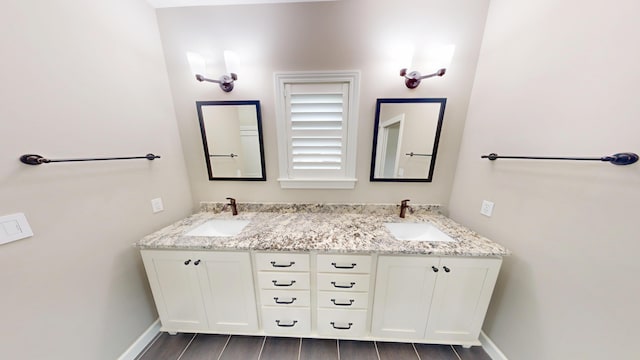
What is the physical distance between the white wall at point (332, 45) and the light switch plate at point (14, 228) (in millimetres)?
1019

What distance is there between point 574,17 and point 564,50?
146mm

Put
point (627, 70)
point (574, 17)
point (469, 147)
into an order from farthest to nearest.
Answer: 1. point (469, 147)
2. point (574, 17)
3. point (627, 70)

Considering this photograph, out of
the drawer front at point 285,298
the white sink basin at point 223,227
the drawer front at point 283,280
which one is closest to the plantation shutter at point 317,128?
the white sink basin at point 223,227

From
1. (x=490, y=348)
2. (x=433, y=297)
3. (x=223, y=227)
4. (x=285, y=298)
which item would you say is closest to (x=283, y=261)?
(x=285, y=298)

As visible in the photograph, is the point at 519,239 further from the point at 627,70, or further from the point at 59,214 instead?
the point at 59,214

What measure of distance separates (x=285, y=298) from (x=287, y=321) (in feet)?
0.65

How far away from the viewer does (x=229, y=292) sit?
4.09ft

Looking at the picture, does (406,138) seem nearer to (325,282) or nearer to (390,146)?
(390,146)

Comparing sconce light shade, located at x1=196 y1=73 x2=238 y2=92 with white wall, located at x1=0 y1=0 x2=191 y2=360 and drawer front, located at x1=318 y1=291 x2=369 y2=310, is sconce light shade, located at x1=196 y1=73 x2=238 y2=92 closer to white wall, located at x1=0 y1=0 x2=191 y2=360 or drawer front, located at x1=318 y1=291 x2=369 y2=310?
white wall, located at x1=0 y1=0 x2=191 y2=360

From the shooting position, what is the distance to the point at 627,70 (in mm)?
733

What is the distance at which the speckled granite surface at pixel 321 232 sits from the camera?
113cm

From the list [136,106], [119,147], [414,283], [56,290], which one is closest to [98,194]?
[119,147]

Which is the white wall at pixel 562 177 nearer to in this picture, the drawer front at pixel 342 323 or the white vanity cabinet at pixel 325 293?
the white vanity cabinet at pixel 325 293

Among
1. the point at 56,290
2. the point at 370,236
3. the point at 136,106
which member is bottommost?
the point at 56,290
